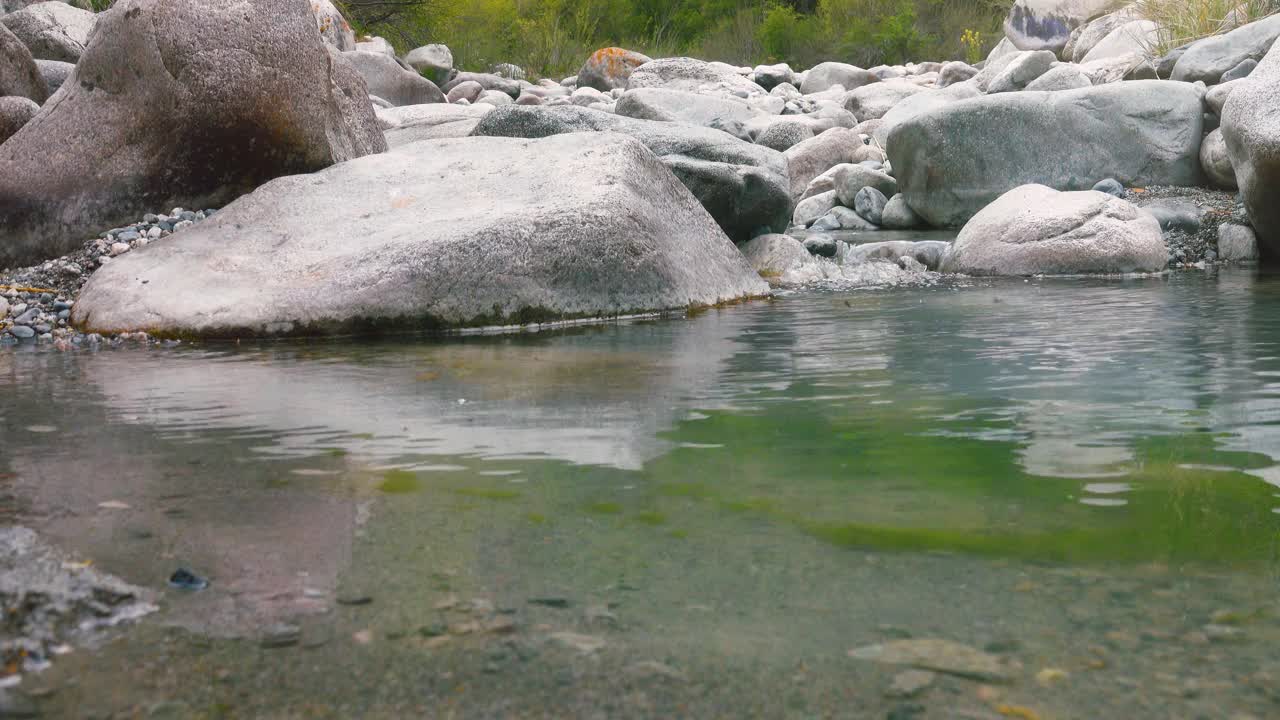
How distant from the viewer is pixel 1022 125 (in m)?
11.8

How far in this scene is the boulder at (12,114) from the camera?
834cm

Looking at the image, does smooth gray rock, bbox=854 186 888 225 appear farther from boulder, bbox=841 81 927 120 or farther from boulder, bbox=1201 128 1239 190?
boulder, bbox=841 81 927 120

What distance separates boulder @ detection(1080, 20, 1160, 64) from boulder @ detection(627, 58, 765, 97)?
24.0 feet

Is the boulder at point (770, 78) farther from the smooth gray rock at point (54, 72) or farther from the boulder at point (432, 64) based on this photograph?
the smooth gray rock at point (54, 72)

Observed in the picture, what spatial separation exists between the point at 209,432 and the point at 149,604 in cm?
151

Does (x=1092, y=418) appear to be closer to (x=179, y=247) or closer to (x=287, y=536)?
(x=287, y=536)

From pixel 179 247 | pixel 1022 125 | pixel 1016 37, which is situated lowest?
pixel 179 247

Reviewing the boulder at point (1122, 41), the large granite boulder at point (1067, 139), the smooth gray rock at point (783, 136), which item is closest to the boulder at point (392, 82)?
the smooth gray rock at point (783, 136)

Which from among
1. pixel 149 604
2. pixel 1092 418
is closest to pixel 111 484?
pixel 149 604

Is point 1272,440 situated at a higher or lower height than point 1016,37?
lower

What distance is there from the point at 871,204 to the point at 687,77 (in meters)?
12.3

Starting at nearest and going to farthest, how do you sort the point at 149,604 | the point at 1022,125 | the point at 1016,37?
1. the point at 149,604
2. the point at 1022,125
3. the point at 1016,37

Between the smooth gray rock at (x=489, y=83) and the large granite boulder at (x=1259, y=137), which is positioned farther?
the smooth gray rock at (x=489, y=83)

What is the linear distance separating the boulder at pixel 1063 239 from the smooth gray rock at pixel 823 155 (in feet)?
20.8
